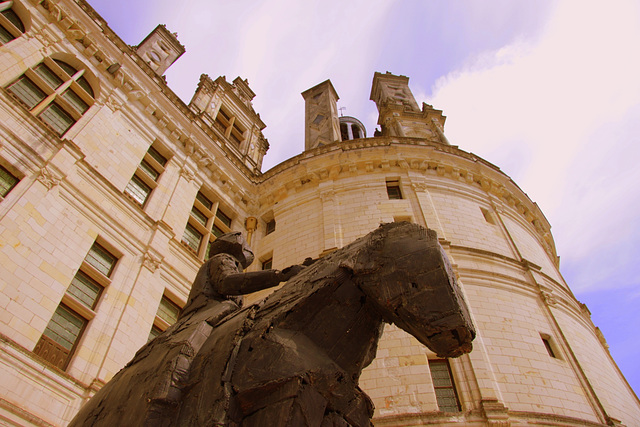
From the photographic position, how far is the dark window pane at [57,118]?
12430 millimetres

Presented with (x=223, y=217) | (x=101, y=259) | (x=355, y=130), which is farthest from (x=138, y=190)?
(x=355, y=130)

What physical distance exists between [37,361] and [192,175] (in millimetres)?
9325

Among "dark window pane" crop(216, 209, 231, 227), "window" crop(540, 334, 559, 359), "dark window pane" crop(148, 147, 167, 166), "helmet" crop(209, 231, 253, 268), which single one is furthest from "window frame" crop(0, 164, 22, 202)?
"window" crop(540, 334, 559, 359)

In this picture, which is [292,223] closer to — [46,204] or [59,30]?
[46,204]

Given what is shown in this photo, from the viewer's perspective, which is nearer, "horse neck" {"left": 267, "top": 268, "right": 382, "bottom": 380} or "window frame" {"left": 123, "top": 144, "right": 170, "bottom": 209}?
"horse neck" {"left": 267, "top": 268, "right": 382, "bottom": 380}

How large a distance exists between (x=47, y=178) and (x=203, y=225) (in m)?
5.88

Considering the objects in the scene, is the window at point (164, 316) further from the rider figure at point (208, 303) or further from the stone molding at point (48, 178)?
the rider figure at point (208, 303)

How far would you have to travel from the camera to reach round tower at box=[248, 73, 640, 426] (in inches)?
395

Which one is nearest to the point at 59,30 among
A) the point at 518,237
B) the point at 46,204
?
the point at 46,204

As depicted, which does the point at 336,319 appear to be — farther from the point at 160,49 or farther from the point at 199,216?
the point at 160,49

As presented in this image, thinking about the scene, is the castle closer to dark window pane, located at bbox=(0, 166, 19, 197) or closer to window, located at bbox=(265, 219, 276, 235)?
dark window pane, located at bbox=(0, 166, 19, 197)

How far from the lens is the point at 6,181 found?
33.3 feet

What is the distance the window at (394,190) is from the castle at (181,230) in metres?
0.05

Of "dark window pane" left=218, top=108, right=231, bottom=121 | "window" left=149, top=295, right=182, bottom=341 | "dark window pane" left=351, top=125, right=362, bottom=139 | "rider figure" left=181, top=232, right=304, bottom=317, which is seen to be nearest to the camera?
"rider figure" left=181, top=232, right=304, bottom=317
